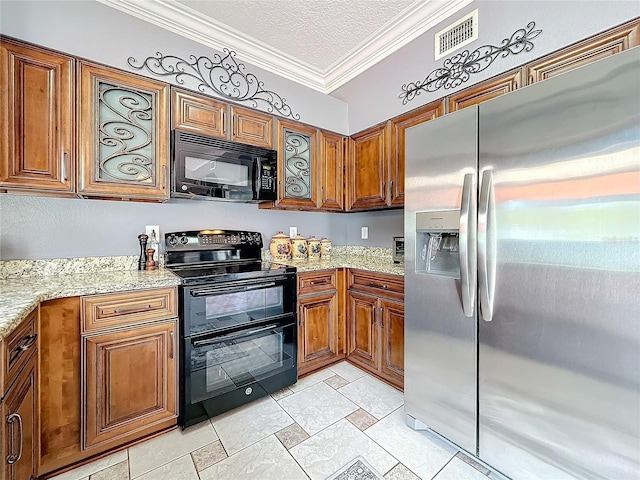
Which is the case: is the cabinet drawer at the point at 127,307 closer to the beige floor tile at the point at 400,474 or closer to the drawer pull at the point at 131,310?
the drawer pull at the point at 131,310

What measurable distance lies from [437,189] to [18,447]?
2.11m

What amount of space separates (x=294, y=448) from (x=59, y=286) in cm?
151

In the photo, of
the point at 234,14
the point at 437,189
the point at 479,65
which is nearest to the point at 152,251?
the point at 234,14

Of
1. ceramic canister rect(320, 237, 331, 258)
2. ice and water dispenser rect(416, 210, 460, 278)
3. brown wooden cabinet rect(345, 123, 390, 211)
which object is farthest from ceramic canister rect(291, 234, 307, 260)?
ice and water dispenser rect(416, 210, 460, 278)

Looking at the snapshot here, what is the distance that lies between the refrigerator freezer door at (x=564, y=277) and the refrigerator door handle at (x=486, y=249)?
0.01 meters

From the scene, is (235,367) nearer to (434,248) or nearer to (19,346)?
(19,346)

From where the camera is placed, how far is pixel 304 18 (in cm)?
200

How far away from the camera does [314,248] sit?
283 centimetres

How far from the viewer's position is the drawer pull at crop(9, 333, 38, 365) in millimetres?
1004

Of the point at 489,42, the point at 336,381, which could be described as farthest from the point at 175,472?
the point at 489,42

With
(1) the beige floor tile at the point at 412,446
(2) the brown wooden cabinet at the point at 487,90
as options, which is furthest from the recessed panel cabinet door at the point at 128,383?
(2) the brown wooden cabinet at the point at 487,90

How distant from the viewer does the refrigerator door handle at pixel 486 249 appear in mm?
1297

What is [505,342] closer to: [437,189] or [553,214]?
[553,214]

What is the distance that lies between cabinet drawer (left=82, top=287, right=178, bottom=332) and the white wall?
2.25 m
